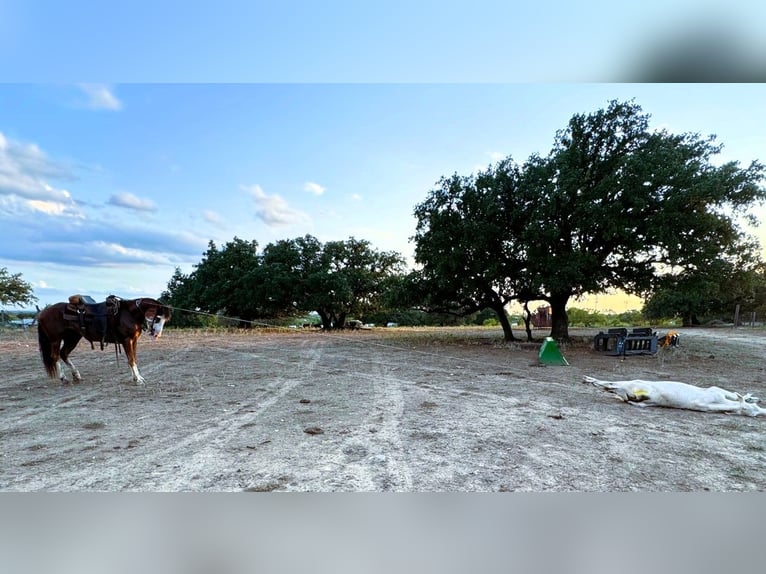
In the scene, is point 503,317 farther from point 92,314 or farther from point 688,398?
point 92,314

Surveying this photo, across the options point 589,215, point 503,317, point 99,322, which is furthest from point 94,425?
point 503,317

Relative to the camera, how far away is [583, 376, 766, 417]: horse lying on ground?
11.6 feet

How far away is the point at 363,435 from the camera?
2834mm

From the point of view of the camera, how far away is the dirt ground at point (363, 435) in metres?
2.06

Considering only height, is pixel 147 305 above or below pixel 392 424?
above

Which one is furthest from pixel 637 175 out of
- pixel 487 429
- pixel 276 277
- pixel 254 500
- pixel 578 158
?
pixel 276 277

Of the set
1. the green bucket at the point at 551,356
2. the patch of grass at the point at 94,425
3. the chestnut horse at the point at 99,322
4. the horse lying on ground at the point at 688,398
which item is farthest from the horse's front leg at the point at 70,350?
→ the green bucket at the point at 551,356

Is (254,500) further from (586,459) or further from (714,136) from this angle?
(714,136)

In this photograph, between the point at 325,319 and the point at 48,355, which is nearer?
the point at 48,355

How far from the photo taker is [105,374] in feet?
18.4

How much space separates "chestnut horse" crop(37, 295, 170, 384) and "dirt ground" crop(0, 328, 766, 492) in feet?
1.49

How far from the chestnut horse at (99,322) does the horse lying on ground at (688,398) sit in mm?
5523

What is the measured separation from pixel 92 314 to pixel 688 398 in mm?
6716

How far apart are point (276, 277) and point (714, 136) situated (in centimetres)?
1741
